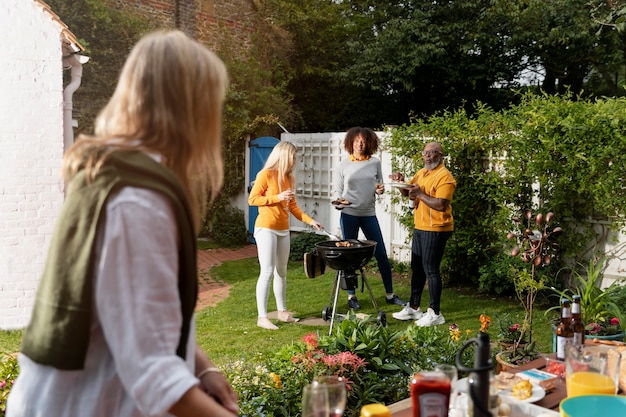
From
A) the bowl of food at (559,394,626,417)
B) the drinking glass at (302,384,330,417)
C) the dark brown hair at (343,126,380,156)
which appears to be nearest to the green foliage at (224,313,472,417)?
the drinking glass at (302,384,330,417)

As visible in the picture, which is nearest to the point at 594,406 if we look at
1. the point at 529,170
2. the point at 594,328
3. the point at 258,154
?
the point at 594,328

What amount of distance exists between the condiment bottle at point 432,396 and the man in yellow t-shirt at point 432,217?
171 inches

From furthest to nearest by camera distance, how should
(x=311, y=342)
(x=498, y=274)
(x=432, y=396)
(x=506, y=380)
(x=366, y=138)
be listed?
(x=498, y=274) < (x=366, y=138) < (x=311, y=342) < (x=506, y=380) < (x=432, y=396)

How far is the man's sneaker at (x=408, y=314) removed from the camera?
21.7 ft

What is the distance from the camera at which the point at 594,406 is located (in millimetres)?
Result: 1879

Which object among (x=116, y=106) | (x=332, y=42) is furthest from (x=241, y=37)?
(x=116, y=106)

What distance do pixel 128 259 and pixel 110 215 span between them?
10 cm

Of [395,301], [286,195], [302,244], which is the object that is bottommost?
[395,301]

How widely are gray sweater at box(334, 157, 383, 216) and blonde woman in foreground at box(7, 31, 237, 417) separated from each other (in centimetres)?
561

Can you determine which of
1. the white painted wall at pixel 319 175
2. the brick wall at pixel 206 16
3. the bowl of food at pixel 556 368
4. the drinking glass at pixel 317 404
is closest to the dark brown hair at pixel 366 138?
the white painted wall at pixel 319 175

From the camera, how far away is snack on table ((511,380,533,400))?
90.6 inches

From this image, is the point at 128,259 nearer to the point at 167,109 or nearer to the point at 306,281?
the point at 167,109

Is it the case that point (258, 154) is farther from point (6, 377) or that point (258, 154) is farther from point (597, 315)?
point (6, 377)

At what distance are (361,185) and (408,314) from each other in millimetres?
1525
